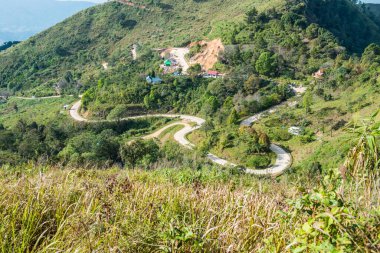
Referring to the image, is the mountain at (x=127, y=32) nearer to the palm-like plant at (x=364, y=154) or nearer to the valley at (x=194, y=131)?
the valley at (x=194, y=131)

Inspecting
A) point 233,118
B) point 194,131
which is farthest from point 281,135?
point 194,131

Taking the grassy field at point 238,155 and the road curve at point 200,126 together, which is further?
the grassy field at point 238,155

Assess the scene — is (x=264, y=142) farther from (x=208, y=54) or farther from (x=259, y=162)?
(x=208, y=54)

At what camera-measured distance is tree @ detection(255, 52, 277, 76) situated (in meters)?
35.9

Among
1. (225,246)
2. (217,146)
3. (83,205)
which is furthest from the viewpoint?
(217,146)

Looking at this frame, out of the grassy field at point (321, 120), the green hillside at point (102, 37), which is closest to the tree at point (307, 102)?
the grassy field at point (321, 120)

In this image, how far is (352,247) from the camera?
1.59 m

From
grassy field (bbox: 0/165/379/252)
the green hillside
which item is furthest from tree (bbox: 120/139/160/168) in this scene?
the green hillside

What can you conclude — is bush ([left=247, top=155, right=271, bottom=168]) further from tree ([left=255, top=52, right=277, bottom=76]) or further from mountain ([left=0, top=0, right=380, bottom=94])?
mountain ([left=0, top=0, right=380, bottom=94])

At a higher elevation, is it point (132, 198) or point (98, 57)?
point (98, 57)

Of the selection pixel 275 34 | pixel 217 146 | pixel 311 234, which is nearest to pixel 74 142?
pixel 217 146

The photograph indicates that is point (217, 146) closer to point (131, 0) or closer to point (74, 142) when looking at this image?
point (74, 142)

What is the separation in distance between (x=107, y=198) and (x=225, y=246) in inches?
52.6

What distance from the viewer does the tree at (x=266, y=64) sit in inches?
1412
